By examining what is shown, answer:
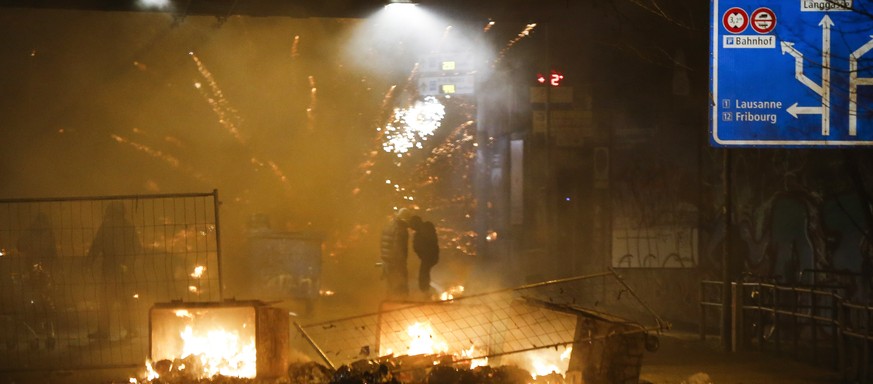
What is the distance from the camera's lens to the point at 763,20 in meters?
8.23

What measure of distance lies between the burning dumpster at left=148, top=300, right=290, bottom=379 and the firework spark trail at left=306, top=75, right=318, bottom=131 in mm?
24875

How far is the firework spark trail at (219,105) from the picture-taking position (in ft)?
106

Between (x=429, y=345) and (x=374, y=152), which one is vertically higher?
(x=374, y=152)

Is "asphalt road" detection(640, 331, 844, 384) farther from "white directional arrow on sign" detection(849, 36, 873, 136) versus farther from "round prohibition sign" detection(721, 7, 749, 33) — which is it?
"round prohibition sign" detection(721, 7, 749, 33)

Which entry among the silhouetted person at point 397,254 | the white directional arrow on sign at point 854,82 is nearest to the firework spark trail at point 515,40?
the silhouetted person at point 397,254

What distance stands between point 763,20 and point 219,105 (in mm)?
26894

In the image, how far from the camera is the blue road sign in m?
A: 7.98

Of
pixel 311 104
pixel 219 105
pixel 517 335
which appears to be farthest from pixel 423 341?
pixel 311 104

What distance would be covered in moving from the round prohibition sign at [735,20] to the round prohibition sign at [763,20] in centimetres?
7

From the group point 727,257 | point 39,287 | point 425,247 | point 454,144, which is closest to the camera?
point 727,257

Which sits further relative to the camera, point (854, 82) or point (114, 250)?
point (114, 250)

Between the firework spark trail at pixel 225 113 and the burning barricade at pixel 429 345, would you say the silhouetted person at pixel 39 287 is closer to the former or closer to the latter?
the burning barricade at pixel 429 345

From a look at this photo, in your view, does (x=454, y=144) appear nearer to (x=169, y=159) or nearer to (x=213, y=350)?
(x=169, y=159)

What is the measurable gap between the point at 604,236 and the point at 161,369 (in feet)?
37.5
